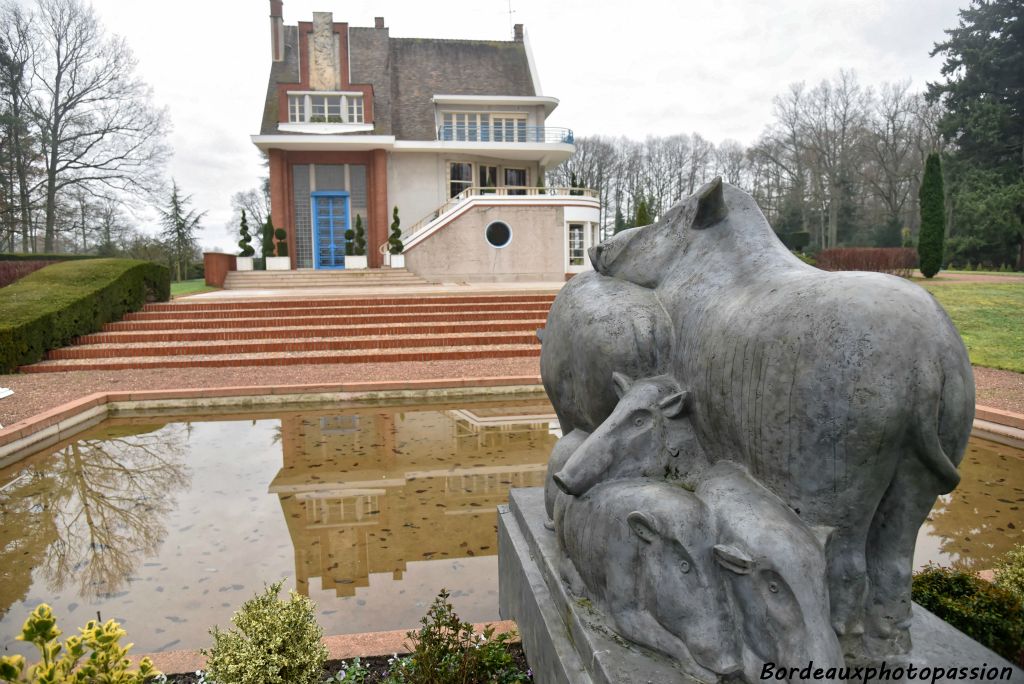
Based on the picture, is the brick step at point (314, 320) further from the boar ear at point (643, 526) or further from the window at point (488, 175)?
the window at point (488, 175)

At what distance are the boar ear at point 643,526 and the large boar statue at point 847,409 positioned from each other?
402 mm

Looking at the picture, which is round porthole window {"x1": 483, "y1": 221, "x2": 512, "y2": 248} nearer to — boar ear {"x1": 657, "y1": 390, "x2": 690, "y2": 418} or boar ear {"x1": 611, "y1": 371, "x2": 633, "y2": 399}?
boar ear {"x1": 611, "y1": 371, "x2": 633, "y2": 399}

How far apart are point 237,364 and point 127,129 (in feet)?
94.7

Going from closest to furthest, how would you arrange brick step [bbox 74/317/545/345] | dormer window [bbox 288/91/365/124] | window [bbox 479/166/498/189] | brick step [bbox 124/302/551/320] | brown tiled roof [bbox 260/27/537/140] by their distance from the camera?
brick step [bbox 74/317/545/345]
brick step [bbox 124/302/551/320]
dormer window [bbox 288/91/365/124]
brown tiled roof [bbox 260/27/537/140]
window [bbox 479/166/498/189]

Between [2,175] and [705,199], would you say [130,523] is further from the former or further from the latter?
[2,175]

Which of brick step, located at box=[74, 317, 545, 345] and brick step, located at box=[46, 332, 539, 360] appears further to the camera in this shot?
brick step, located at box=[74, 317, 545, 345]

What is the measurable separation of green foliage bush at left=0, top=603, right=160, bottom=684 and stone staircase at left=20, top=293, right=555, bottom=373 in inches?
383

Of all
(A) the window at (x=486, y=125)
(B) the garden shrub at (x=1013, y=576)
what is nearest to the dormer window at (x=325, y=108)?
(A) the window at (x=486, y=125)

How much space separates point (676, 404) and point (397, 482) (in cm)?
A: 414

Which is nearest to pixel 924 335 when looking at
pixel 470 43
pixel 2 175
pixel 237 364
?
pixel 237 364

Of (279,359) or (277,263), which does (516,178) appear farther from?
(279,359)

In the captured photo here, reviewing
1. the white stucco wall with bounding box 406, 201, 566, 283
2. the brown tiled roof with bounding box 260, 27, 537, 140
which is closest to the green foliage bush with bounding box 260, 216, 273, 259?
the white stucco wall with bounding box 406, 201, 566, 283

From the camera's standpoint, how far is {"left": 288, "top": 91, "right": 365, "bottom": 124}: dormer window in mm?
29891

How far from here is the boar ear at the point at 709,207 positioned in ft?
8.64
